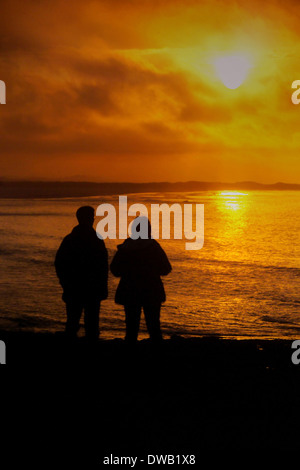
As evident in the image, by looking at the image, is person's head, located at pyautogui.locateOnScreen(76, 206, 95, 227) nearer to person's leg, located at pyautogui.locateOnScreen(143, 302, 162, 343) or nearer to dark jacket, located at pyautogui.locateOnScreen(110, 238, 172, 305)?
dark jacket, located at pyautogui.locateOnScreen(110, 238, 172, 305)

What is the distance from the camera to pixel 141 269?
704 cm

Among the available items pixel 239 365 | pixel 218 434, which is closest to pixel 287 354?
pixel 239 365

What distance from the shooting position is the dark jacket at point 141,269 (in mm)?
7020

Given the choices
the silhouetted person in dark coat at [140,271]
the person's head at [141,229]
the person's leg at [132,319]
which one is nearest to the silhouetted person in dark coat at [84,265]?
the silhouetted person in dark coat at [140,271]

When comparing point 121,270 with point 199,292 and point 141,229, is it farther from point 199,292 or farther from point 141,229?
point 199,292

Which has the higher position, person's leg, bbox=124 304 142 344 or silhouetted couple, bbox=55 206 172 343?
silhouetted couple, bbox=55 206 172 343

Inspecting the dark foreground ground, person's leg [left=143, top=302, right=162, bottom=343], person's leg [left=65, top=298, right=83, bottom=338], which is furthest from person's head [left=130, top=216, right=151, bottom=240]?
the dark foreground ground

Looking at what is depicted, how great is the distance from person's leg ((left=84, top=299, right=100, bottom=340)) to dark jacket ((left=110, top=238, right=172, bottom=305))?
0.40 metres

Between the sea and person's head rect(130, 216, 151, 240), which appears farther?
the sea

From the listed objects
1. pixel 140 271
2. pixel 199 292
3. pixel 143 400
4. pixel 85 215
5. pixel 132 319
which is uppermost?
pixel 85 215

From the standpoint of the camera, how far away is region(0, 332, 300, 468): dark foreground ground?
4.77 meters

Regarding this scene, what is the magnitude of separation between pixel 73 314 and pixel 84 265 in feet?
2.28

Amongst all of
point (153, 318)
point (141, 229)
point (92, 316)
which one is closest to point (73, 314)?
point (92, 316)
